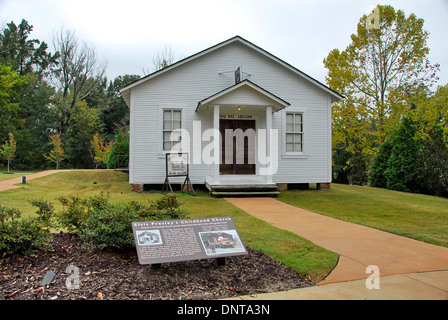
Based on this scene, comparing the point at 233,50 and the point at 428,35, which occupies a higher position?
the point at 428,35

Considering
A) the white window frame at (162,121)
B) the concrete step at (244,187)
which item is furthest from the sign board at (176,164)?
the concrete step at (244,187)

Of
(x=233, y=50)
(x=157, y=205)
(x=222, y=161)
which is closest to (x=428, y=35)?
(x=233, y=50)

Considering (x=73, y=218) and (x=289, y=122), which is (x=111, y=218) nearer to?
(x=73, y=218)

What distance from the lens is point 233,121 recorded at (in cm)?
1377

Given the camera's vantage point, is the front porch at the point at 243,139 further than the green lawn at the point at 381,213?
Yes

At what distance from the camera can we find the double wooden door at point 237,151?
1368 centimetres

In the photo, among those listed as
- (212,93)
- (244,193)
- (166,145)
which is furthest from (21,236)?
(212,93)

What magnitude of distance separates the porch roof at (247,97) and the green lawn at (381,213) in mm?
3569

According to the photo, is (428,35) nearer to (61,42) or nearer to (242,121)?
(242,121)

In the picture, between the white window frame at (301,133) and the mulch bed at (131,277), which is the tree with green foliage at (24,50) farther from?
the mulch bed at (131,277)

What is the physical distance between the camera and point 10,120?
114ft

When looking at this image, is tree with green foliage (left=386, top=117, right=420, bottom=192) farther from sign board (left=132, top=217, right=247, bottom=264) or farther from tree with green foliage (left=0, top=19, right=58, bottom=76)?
tree with green foliage (left=0, top=19, right=58, bottom=76)
